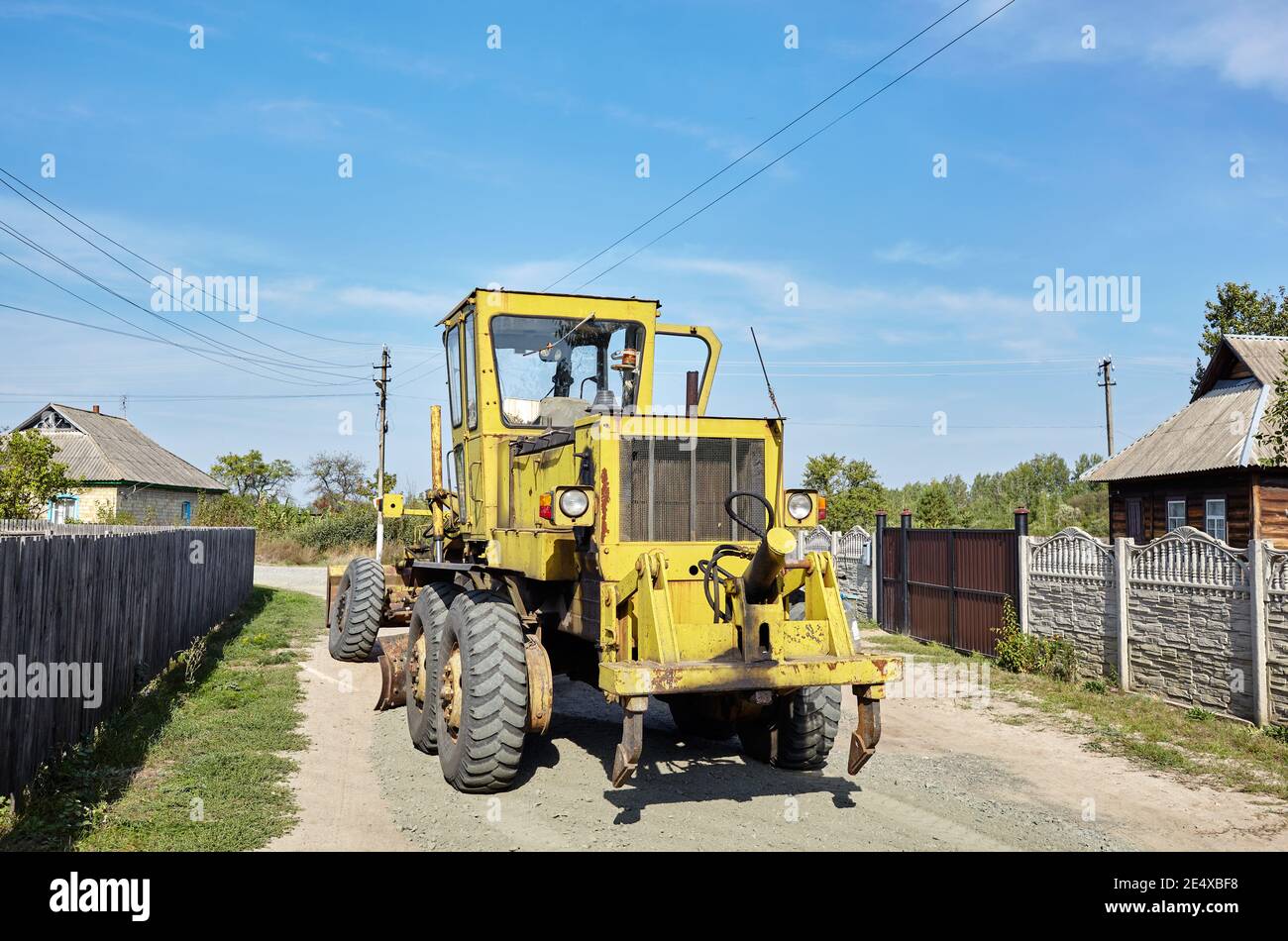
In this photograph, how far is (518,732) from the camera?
6559mm

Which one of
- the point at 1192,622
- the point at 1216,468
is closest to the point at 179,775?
the point at 1192,622

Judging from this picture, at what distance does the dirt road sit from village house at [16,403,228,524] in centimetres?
3149

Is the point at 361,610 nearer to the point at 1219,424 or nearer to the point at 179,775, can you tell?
the point at 179,775

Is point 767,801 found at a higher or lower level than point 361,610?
lower

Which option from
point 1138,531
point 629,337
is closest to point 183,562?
point 629,337

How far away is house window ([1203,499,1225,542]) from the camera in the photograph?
68.6 ft

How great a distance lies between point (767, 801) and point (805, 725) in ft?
2.57

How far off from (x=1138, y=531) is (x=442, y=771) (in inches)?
863

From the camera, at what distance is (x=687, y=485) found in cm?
664

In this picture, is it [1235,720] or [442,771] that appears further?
[1235,720]

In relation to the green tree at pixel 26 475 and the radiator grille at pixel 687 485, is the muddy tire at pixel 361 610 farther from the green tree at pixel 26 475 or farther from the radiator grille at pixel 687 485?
the green tree at pixel 26 475

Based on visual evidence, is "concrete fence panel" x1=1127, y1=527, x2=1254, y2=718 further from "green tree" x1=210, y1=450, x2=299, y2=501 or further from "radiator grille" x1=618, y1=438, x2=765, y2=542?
"green tree" x1=210, y1=450, x2=299, y2=501

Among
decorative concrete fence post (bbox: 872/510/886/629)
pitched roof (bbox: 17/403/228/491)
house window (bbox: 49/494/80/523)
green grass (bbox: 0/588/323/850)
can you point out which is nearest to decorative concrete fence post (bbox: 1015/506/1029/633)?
decorative concrete fence post (bbox: 872/510/886/629)
